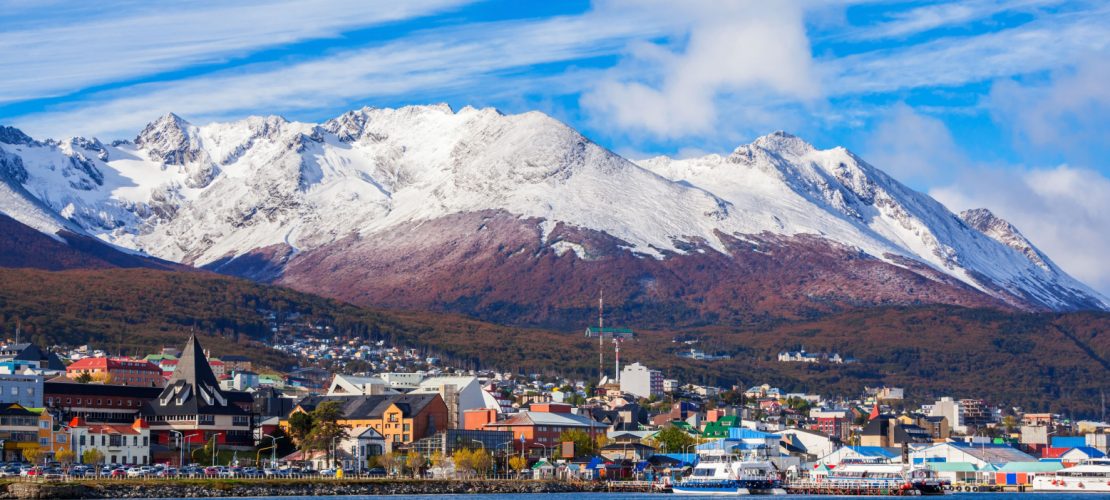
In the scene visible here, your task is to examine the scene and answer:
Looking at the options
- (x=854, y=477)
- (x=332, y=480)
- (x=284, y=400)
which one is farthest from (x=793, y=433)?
(x=332, y=480)

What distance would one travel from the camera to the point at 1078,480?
12988 cm

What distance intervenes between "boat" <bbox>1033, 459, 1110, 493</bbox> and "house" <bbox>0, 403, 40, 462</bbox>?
79022 mm

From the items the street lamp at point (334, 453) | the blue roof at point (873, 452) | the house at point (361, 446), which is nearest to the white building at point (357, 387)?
the house at point (361, 446)

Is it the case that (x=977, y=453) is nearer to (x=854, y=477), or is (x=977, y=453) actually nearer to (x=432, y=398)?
(x=854, y=477)

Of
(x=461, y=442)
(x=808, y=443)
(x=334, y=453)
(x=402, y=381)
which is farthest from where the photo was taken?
(x=402, y=381)

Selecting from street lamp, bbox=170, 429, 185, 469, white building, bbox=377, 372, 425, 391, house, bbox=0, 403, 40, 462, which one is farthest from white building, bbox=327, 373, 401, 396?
house, bbox=0, 403, 40, 462

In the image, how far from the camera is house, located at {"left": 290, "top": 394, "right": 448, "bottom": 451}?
141m

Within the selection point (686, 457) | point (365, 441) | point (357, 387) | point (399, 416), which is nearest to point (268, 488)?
point (365, 441)

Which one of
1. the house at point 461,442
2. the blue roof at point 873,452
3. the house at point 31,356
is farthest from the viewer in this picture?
the house at point 31,356

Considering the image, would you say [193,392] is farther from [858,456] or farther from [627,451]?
[858,456]

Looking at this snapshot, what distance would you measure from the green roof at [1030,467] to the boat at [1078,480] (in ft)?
15.7

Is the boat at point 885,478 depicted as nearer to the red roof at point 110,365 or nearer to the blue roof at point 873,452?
the blue roof at point 873,452

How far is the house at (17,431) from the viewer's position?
385ft

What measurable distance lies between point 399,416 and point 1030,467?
55085 mm
